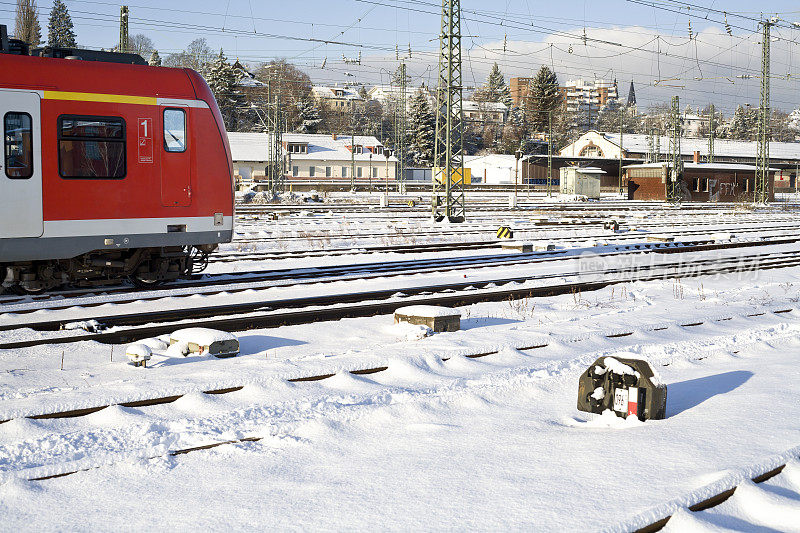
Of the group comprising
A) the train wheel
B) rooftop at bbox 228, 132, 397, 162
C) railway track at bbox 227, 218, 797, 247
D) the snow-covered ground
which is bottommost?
the snow-covered ground

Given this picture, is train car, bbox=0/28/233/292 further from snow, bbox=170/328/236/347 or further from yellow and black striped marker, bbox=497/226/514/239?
yellow and black striped marker, bbox=497/226/514/239

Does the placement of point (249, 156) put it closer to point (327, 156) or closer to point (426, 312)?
point (327, 156)

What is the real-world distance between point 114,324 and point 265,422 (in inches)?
204

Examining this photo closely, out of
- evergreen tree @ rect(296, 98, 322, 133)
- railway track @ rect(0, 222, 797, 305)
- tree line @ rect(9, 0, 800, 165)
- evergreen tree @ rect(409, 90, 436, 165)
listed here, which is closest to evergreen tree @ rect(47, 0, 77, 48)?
tree line @ rect(9, 0, 800, 165)

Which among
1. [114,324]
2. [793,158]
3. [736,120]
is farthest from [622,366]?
[736,120]

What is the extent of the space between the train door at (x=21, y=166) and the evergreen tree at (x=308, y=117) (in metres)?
105

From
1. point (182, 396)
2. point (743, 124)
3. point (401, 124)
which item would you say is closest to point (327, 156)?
point (401, 124)

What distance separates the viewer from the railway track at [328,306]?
10.1 metres

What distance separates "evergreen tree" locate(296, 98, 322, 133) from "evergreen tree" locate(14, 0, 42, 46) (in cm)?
4295

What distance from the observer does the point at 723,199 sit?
67.2 metres

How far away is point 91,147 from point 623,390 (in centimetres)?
937

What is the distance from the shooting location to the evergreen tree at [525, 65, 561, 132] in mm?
122375

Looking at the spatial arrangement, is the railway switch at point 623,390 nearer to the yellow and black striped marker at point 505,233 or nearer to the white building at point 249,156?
the yellow and black striped marker at point 505,233

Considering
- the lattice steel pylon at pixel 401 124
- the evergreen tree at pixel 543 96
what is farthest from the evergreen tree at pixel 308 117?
the evergreen tree at pixel 543 96
